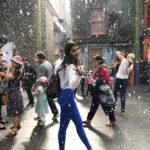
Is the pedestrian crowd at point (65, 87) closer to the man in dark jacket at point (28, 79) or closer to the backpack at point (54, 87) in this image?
the backpack at point (54, 87)

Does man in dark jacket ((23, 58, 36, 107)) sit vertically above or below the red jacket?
below

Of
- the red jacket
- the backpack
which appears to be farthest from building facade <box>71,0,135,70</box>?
the backpack

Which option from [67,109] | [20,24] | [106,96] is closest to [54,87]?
[67,109]

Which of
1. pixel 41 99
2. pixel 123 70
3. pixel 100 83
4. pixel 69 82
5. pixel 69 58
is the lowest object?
pixel 41 99

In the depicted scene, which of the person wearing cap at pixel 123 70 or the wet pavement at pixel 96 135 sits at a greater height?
the person wearing cap at pixel 123 70

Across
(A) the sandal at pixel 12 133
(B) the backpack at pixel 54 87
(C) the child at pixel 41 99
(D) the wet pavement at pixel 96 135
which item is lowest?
(D) the wet pavement at pixel 96 135

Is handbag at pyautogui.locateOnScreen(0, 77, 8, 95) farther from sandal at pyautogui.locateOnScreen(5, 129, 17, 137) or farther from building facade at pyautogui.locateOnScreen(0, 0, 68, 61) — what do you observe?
building facade at pyautogui.locateOnScreen(0, 0, 68, 61)

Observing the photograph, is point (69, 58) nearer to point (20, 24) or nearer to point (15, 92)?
point (15, 92)

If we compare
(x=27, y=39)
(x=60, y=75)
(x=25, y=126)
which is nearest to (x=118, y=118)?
(x=25, y=126)

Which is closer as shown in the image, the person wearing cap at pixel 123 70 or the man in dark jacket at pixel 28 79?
the person wearing cap at pixel 123 70

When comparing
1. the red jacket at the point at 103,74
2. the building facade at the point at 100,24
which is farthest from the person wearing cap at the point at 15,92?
the building facade at the point at 100,24

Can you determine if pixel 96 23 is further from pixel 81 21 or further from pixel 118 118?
pixel 118 118

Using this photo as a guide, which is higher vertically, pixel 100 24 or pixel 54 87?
pixel 100 24

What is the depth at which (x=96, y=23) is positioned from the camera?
2522 centimetres
